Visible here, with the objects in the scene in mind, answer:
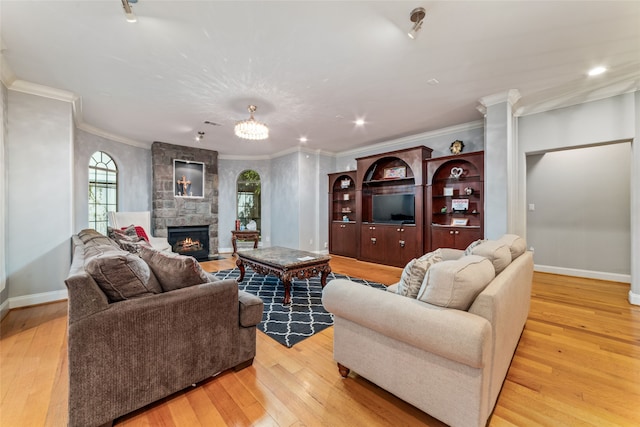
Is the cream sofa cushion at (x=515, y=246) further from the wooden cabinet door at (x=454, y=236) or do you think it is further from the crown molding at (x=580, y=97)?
the crown molding at (x=580, y=97)

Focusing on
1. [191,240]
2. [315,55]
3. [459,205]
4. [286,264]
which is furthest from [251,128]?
[191,240]

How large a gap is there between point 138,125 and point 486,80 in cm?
538

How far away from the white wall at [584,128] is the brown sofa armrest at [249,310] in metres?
3.92

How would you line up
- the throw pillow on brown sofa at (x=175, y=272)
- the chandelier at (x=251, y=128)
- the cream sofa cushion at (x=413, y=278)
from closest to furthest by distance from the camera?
the cream sofa cushion at (x=413, y=278) → the throw pillow on brown sofa at (x=175, y=272) → the chandelier at (x=251, y=128)

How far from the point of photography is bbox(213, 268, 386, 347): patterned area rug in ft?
8.14

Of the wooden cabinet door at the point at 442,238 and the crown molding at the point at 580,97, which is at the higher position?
the crown molding at the point at 580,97

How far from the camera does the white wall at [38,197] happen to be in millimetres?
3033

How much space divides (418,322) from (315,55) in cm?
247

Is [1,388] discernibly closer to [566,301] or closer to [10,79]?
[10,79]

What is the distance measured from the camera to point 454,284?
132 centimetres

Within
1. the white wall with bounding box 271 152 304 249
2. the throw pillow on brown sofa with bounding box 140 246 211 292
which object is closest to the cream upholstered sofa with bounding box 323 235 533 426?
the throw pillow on brown sofa with bounding box 140 246 211 292

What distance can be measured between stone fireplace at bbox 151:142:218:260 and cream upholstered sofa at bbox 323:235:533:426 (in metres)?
5.44

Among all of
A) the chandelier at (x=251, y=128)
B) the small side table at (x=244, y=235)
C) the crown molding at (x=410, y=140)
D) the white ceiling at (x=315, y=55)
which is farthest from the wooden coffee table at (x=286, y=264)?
the crown molding at (x=410, y=140)

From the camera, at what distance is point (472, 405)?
121cm
